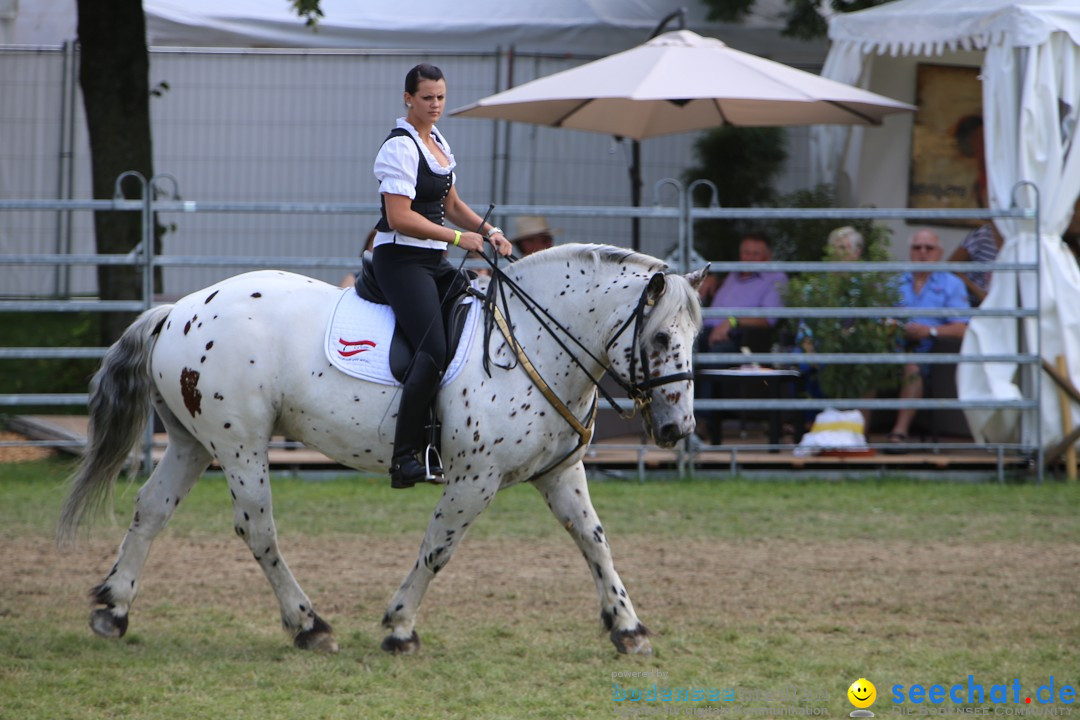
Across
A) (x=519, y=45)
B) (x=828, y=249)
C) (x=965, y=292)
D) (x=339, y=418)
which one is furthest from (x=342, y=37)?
(x=339, y=418)

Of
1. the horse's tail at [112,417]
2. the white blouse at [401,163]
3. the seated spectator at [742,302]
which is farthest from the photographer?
the seated spectator at [742,302]

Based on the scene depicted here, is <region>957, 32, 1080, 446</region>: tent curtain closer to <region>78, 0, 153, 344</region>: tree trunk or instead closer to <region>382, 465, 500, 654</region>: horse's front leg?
<region>382, 465, 500, 654</region>: horse's front leg

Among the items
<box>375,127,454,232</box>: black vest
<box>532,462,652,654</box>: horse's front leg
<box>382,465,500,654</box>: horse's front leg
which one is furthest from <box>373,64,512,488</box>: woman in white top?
<box>532,462,652,654</box>: horse's front leg

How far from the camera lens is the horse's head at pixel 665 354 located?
5.09m

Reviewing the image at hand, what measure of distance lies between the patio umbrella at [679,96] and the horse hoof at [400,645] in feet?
18.7

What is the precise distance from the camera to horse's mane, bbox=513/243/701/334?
5129mm

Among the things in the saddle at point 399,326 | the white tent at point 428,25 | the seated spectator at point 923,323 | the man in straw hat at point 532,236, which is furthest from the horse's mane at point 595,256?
the white tent at point 428,25

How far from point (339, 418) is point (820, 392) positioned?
18.3ft

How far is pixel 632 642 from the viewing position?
547 cm

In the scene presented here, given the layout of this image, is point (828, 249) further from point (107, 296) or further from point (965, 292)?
point (107, 296)

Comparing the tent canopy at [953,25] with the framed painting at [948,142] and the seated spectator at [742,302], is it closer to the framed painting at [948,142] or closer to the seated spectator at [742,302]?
the framed painting at [948,142]

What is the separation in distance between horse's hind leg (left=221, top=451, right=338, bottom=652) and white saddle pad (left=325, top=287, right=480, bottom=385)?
0.54m

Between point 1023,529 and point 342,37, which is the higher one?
point 342,37

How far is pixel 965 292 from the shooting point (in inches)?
398
